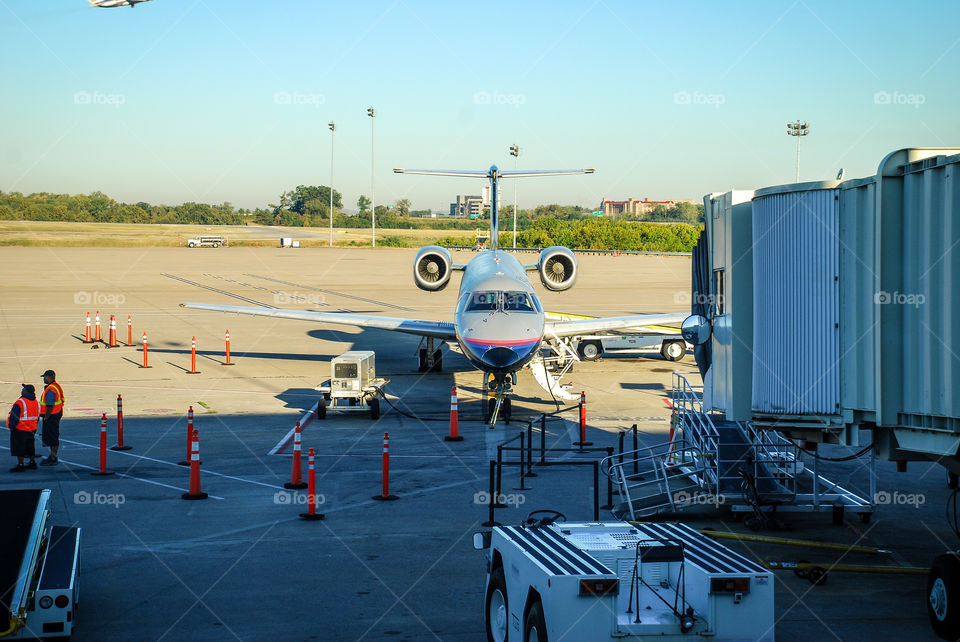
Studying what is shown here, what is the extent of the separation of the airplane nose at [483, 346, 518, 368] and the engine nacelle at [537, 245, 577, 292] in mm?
8862

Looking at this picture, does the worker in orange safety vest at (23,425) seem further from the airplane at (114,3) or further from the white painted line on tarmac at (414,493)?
the airplane at (114,3)

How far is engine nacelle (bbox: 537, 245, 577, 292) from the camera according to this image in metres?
29.6

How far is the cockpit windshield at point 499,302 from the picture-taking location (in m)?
22.2

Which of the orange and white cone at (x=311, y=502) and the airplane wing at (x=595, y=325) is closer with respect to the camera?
the orange and white cone at (x=311, y=502)

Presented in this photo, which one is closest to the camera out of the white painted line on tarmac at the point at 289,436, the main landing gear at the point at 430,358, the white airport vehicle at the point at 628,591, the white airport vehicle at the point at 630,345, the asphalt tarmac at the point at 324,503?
the white airport vehicle at the point at 628,591

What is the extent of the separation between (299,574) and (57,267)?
238 ft

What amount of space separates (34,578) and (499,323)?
1393 centimetres

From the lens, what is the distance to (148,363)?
30.4m

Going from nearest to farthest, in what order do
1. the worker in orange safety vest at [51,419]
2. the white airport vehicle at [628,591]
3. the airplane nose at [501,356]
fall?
1. the white airport vehicle at [628,591]
2. the worker in orange safety vest at [51,419]
3. the airplane nose at [501,356]

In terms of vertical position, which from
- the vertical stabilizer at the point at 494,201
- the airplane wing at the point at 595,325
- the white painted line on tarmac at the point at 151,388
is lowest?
the white painted line on tarmac at the point at 151,388

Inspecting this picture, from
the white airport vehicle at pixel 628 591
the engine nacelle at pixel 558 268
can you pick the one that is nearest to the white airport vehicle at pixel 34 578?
the white airport vehicle at pixel 628 591

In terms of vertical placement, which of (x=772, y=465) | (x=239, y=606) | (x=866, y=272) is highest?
(x=866, y=272)

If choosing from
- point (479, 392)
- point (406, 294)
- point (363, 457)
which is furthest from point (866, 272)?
point (406, 294)

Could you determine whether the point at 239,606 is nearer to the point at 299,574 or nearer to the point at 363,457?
the point at 299,574
